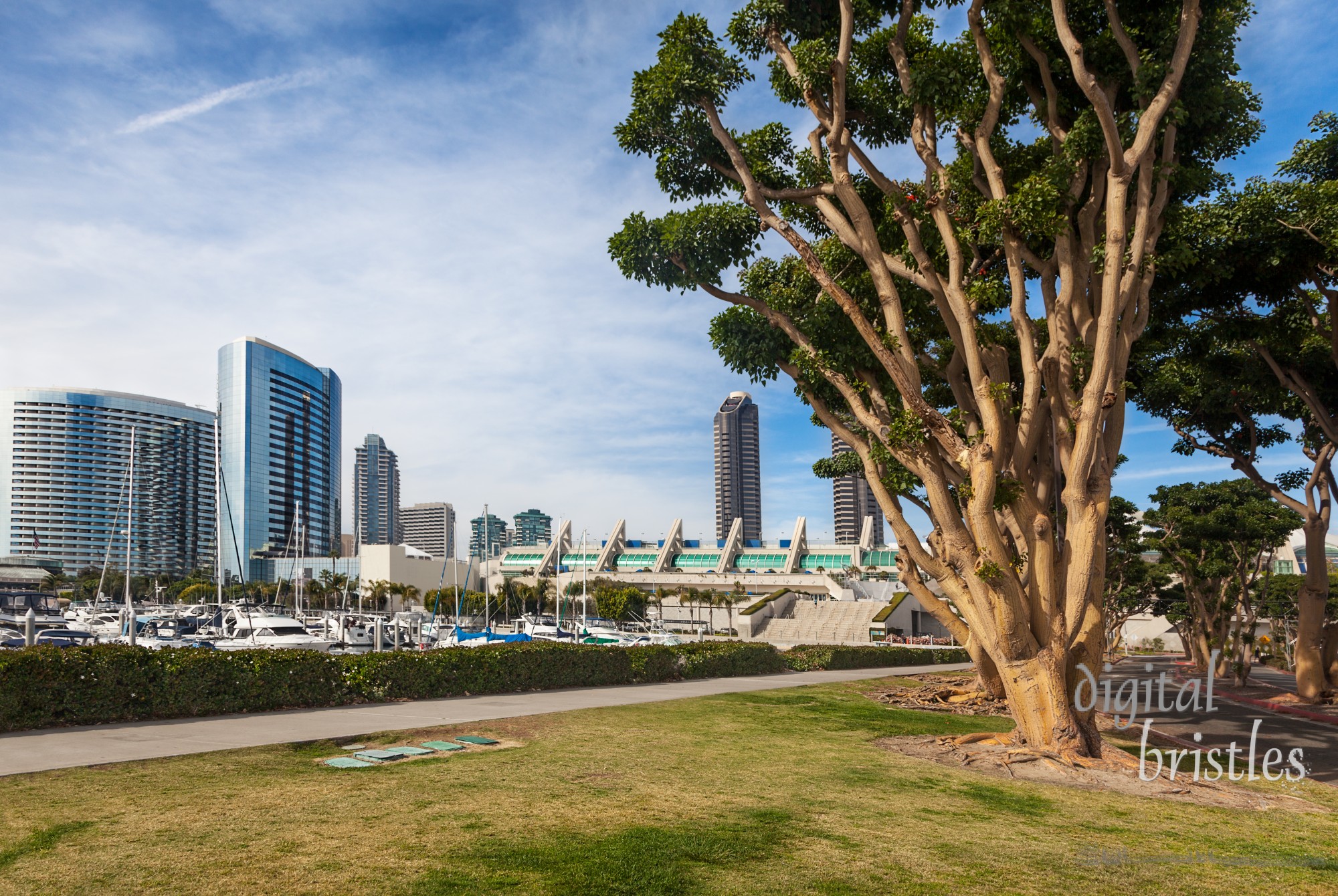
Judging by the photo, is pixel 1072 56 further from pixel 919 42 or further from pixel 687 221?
pixel 687 221

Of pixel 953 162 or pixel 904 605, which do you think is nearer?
pixel 953 162

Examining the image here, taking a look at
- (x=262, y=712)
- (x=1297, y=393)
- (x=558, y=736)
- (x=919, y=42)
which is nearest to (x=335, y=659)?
(x=262, y=712)

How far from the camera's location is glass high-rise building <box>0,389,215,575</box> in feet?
499

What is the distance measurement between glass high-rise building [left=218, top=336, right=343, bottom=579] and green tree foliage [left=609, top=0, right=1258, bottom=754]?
163m

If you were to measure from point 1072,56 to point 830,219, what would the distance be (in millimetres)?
4237

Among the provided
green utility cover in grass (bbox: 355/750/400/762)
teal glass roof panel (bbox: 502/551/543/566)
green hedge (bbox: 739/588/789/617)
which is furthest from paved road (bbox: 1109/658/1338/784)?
teal glass roof panel (bbox: 502/551/543/566)

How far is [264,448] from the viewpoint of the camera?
172 metres

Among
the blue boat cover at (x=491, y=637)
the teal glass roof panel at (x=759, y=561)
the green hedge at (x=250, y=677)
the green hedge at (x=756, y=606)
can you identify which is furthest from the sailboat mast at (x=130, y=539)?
the teal glass roof panel at (x=759, y=561)

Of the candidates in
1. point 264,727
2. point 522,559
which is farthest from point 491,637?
point 522,559

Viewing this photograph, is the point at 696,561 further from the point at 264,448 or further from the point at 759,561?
the point at 264,448

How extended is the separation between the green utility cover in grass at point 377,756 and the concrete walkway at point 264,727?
5.83 feet

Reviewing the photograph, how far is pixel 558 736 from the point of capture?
47.2ft

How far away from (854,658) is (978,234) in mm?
25896

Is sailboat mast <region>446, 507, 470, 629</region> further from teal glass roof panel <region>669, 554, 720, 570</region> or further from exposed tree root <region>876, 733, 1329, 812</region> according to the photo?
exposed tree root <region>876, 733, 1329, 812</region>
